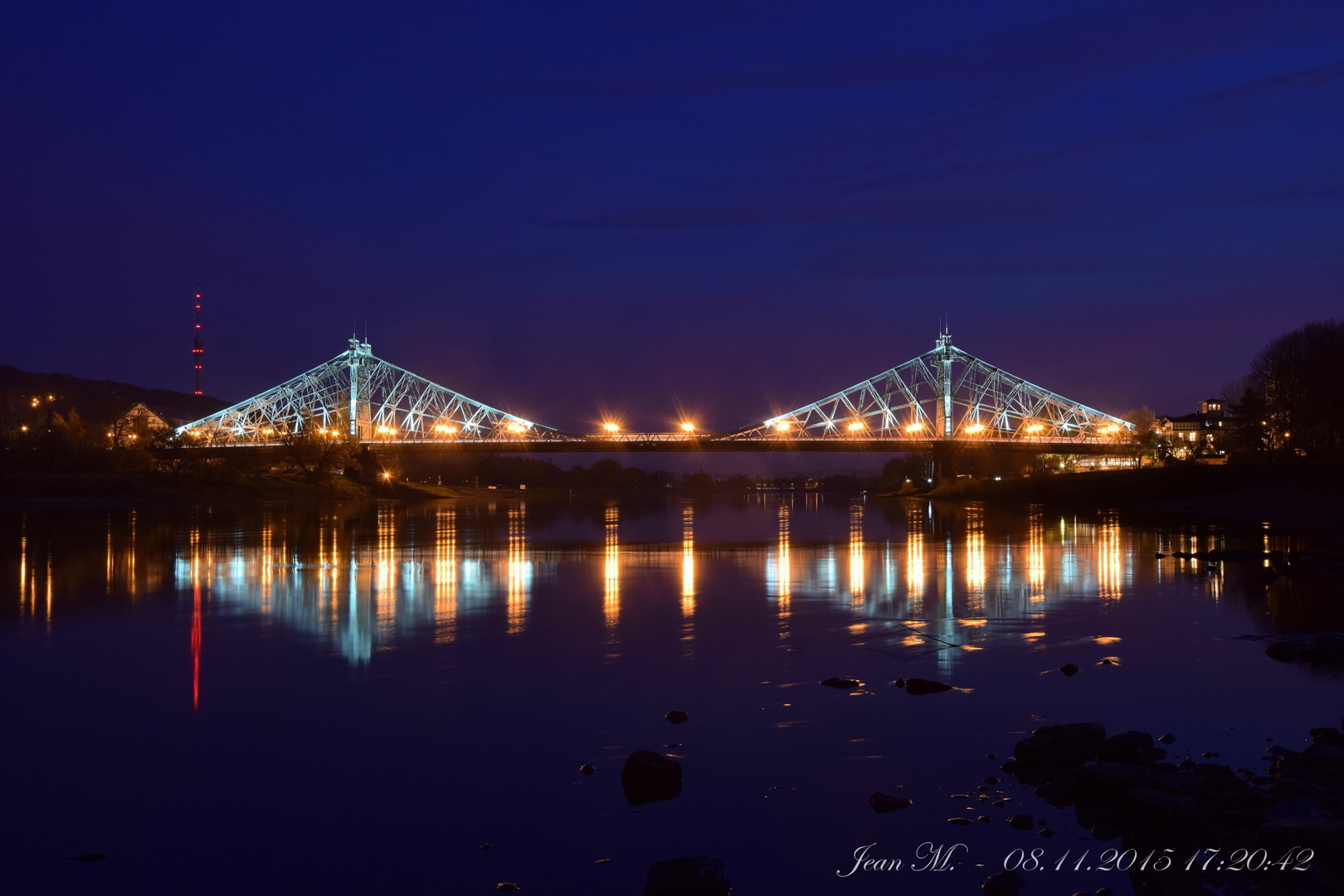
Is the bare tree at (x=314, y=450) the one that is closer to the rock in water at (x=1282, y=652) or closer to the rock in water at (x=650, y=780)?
the rock in water at (x=1282, y=652)

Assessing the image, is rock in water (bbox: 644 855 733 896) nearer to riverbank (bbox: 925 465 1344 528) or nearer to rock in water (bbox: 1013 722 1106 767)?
rock in water (bbox: 1013 722 1106 767)

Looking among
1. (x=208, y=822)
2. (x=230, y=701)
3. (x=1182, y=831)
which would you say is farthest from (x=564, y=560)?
(x=1182, y=831)

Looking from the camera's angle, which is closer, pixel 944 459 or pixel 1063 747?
pixel 1063 747

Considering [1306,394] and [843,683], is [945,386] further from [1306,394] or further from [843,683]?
[843,683]

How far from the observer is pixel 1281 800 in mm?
6934

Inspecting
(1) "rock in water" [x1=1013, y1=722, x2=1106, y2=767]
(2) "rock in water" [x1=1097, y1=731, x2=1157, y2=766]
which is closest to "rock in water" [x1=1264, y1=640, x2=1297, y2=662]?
(2) "rock in water" [x1=1097, y1=731, x2=1157, y2=766]

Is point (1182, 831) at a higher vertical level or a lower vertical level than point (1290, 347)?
lower

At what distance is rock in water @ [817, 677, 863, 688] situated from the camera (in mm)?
11070

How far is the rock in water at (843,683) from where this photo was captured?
1107 centimetres

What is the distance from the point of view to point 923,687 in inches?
425

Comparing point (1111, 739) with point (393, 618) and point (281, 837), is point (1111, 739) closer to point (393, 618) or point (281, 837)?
point (281, 837)

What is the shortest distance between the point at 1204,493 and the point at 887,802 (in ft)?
215

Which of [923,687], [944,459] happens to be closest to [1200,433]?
[944,459]

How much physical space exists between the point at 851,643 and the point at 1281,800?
7200 mm
